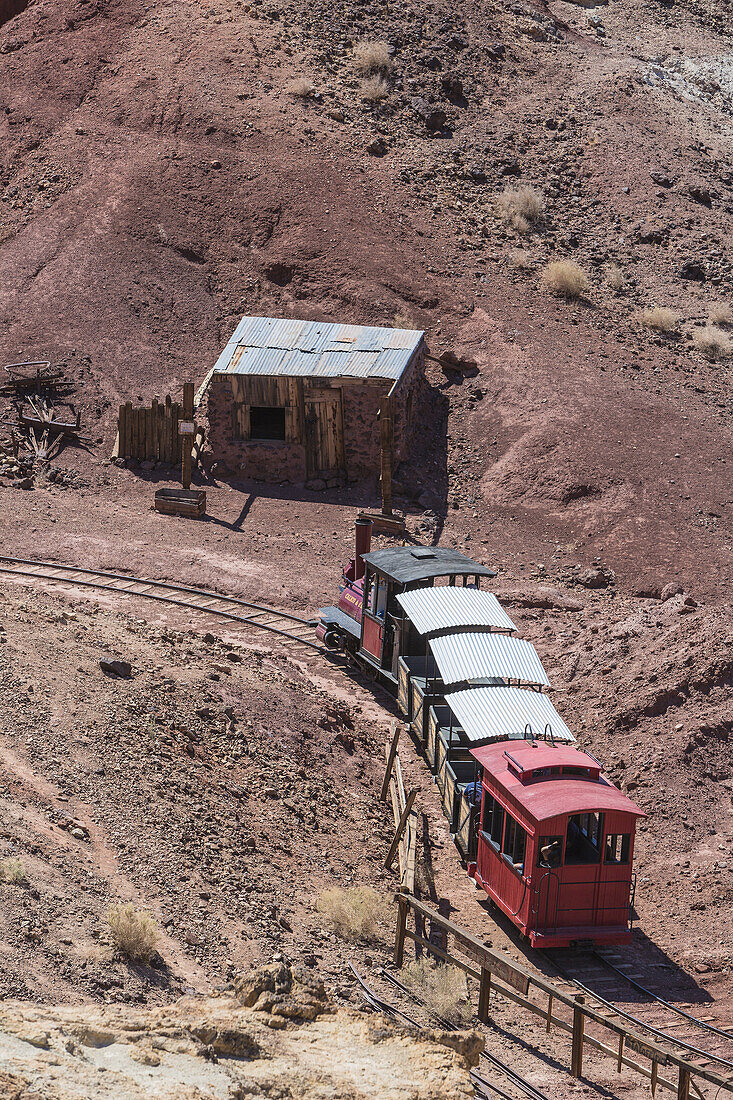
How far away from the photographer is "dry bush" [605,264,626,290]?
43406 mm

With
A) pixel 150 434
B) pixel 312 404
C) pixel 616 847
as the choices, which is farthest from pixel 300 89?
pixel 616 847

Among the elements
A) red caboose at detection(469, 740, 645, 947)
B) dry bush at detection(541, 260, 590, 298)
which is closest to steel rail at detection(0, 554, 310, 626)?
red caboose at detection(469, 740, 645, 947)

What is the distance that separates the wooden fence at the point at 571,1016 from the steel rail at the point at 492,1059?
57 centimetres

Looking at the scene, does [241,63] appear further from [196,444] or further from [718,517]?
[718,517]

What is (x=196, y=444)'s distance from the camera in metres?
36.4

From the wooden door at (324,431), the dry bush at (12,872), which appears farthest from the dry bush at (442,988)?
the wooden door at (324,431)

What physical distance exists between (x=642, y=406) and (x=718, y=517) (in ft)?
→ 18.9

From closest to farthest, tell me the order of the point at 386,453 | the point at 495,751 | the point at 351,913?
the point at 351,913 → the point at 495,751 → the point at 386,453

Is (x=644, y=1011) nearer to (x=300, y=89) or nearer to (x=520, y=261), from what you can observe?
(x=520, y=261)

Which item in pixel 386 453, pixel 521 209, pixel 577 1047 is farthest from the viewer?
pixel 521 209

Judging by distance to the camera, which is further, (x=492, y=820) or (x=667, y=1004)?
(x=492, y=820)

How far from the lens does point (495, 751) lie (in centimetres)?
1773

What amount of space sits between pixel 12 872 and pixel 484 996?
564cm

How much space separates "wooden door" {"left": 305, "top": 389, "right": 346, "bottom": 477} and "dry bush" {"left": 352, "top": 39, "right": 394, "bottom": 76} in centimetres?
2221
